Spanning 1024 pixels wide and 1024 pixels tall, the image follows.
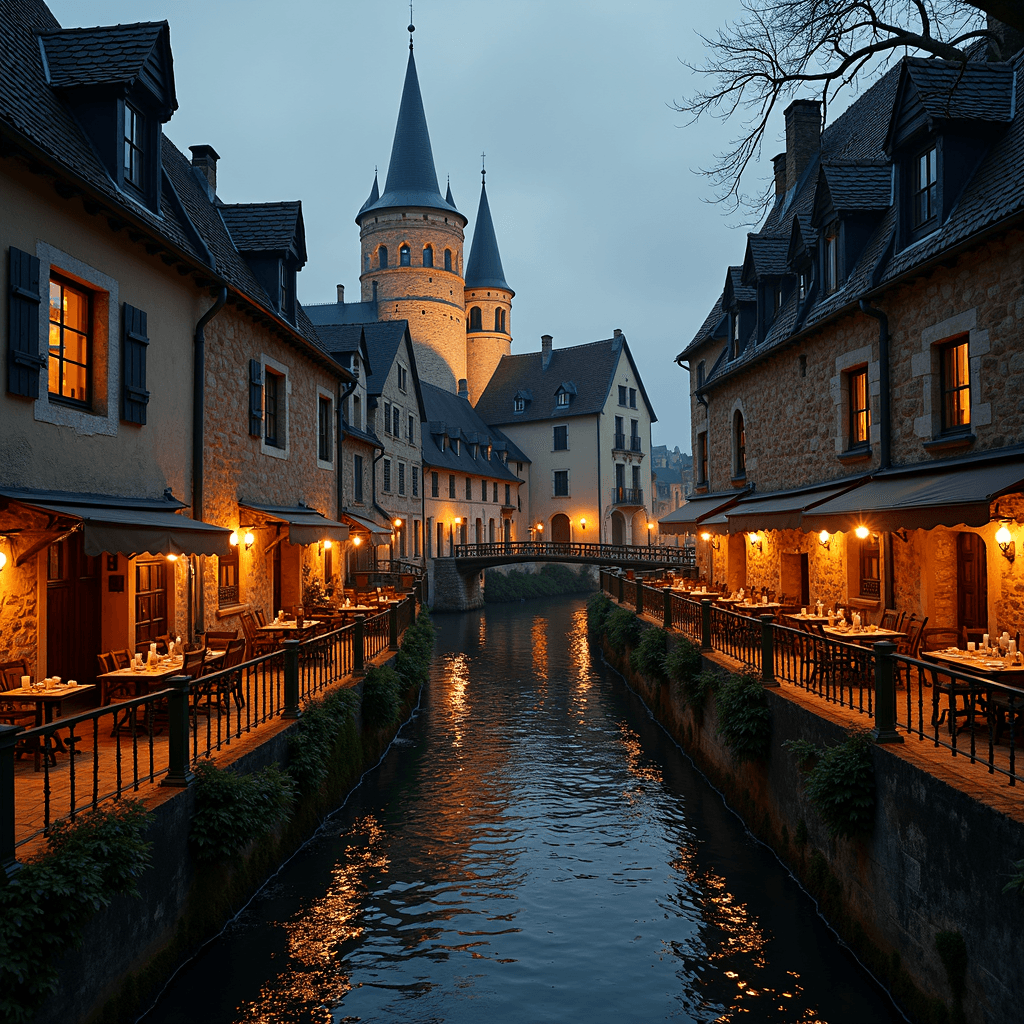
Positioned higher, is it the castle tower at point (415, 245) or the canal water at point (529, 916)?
the castle tower at point (415, 245)

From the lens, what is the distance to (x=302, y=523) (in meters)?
15.4

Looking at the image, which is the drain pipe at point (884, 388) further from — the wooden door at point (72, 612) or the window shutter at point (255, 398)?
the wooden door at point (72, 612)

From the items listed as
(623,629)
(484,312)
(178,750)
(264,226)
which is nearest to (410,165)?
(484,312)

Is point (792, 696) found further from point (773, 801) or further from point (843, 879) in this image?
point (843, 879)

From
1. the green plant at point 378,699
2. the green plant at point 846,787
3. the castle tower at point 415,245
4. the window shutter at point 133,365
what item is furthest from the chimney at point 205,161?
the castle tower at point 415,245

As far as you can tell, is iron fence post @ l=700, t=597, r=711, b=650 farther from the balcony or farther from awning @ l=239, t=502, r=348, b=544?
the balcony

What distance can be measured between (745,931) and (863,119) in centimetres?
1824

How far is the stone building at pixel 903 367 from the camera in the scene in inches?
391

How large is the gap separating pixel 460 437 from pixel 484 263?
23150 millimetres

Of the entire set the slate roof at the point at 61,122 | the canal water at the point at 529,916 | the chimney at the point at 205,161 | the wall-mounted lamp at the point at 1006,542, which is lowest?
the canal water at the point at 529,916

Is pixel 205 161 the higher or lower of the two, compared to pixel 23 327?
higher

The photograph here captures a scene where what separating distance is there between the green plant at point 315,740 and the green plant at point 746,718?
193 inches

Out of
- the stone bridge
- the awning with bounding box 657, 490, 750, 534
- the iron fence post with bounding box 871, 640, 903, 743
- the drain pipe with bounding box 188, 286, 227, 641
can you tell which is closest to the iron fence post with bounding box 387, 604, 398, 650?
the drain pipe with bounding box 188, 286, 227, 641

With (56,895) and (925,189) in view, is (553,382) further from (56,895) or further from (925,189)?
(56,895)
